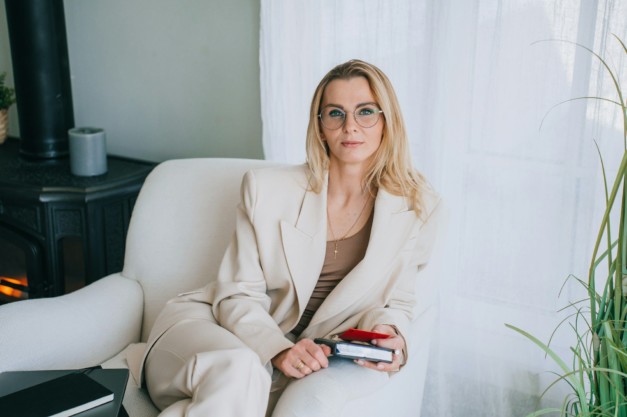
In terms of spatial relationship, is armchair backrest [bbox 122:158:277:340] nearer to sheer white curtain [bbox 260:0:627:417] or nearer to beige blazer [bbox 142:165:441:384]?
beige blazer [bbox 142:165:441:384]

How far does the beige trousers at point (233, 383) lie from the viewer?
4.63 ft

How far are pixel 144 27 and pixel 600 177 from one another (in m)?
1.79

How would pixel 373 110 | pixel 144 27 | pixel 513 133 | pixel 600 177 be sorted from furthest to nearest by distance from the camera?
pixel 144 27
pixel 513 133
pixel 600 177
pixel 373 110

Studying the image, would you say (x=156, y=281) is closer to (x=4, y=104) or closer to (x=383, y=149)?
(x=383, y=149)

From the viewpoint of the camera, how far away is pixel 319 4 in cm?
226

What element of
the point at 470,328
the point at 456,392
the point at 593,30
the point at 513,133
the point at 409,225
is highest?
the point at 593,30

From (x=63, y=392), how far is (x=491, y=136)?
1.32 meters

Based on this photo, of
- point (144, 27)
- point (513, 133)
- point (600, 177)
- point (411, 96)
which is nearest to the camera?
point (600, 177)

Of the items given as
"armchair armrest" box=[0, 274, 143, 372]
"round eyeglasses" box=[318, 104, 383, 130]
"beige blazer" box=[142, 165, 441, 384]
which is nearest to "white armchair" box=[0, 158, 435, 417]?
"armchair armrest" box=[0, 274, 143, 372]

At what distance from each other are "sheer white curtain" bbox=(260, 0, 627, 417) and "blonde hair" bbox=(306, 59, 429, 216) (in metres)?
0.34

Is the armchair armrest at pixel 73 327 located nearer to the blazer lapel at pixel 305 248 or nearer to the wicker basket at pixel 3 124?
the blazer lapel at pixel 305 248

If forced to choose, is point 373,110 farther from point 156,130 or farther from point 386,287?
point 156,130

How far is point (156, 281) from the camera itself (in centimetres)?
200

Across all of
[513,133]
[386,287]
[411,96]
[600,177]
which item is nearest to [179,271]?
[386,287]
